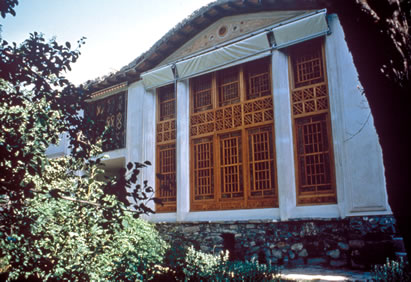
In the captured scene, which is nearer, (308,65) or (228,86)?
(308,65)

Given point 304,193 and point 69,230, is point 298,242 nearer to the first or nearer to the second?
point 304,193

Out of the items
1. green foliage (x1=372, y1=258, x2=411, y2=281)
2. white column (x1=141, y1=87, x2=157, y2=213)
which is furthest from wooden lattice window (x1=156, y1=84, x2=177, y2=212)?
green foliage (x1=372, y1=258, x2=411, y2=281)

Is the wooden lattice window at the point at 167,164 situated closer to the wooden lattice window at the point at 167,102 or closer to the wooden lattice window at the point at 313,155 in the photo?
the wooden lattice window at the point at 167,102

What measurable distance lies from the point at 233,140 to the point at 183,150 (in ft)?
5.37

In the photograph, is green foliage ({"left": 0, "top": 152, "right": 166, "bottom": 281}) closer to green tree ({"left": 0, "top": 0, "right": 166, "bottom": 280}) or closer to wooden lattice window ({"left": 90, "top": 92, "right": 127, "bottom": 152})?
green tree ({"left": 0, "top": 0, "right": 166, "bottom": 280})

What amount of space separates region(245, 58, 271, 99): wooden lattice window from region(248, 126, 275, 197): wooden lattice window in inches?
38.9

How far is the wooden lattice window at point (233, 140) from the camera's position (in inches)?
368

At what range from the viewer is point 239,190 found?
964 centimetres

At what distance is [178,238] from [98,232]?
4509 mm

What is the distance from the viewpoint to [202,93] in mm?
11070

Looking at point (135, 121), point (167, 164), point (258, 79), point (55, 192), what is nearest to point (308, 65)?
point (258, 79)

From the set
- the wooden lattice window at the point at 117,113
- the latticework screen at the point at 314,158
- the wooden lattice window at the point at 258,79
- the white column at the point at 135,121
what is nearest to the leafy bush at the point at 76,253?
the latticework screen at the point at 314,158

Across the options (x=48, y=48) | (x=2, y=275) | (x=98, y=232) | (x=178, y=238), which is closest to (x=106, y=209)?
(x=48, y=48)

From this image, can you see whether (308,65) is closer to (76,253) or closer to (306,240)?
(306,240)
